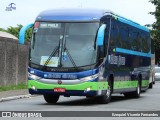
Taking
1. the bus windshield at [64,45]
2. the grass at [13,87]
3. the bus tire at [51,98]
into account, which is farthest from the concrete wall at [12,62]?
the bus windshield at [64,45]

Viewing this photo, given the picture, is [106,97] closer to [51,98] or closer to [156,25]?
[51,98]

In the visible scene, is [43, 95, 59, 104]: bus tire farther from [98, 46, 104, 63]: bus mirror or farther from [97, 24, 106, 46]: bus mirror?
[97, 24, 106, 46]: bus mirror

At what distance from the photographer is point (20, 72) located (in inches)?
1375

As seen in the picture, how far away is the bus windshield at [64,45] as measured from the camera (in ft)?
63.3

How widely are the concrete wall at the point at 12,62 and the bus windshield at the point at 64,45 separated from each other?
11962 mm

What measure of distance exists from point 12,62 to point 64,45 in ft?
47.0

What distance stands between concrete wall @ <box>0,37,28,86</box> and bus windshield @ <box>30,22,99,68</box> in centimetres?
1196

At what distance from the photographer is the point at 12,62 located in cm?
3338

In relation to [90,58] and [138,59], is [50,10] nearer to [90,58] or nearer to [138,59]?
[90,58]

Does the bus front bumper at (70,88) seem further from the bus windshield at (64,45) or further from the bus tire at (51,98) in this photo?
the bus tire at (51,98)

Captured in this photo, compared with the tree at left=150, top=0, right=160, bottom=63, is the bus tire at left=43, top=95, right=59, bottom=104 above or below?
below

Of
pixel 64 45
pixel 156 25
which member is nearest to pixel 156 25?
pixel 156 25

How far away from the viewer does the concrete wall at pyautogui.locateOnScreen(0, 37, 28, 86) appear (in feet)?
105

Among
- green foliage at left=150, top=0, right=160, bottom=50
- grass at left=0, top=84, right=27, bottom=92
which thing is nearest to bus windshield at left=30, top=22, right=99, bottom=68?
A: grass at left=0, top=84, right=27, bottom=92
